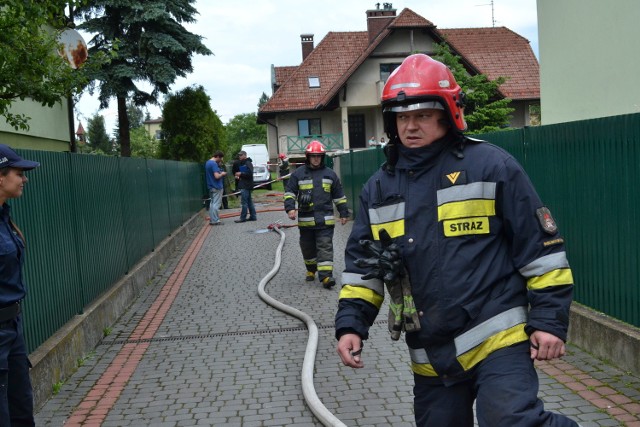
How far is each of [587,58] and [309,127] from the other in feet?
115

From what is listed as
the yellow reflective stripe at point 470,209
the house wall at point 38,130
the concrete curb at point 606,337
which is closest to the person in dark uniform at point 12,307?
the yellow reflective stripe at point 470,209

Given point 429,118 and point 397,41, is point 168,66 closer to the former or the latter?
point 397,41

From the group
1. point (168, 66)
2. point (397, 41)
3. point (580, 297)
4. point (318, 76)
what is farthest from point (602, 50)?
point (318, 76)

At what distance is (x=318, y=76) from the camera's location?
158 ft

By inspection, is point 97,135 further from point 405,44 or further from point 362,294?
point 362,294

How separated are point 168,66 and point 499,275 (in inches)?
1143

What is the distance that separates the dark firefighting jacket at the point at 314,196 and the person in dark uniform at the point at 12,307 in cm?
629

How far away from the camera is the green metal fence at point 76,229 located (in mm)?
5973

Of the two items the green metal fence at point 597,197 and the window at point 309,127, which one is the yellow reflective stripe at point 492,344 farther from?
the window at point 309,127

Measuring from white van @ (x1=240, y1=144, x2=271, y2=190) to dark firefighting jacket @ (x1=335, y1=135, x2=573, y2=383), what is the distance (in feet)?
118

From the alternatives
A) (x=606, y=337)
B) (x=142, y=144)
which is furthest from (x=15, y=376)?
(x=142, y=144)

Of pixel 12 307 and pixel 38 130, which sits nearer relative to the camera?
pixel 12 307

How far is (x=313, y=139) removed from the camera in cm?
4750


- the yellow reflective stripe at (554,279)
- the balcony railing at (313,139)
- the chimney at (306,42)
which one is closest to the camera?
the yellow reflective stripe at (554,279)
